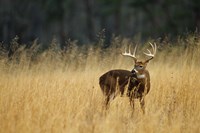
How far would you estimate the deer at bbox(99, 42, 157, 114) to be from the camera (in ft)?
24.5

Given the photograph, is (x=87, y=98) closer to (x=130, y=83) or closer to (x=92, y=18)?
(x=130, y=83)

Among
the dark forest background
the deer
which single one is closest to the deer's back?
the deer

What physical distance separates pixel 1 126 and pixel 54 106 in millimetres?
1050

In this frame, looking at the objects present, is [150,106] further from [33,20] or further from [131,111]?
[33,20]

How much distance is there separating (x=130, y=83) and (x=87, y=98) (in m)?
0.71

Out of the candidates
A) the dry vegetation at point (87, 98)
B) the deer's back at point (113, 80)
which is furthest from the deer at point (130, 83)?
the dry vegetation at point (87, 98)

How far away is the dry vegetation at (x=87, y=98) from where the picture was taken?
595cm

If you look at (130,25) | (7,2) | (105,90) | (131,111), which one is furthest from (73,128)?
(130,25)

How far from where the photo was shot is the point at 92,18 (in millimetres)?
30609

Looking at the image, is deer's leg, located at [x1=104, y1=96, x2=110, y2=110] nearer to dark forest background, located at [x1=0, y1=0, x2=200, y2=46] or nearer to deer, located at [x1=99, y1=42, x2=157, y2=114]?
deer, located at [x1=99, y1=42, x2=157, y2=114]

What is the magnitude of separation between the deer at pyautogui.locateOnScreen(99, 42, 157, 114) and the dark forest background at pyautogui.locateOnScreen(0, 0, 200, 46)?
1075 centimetres

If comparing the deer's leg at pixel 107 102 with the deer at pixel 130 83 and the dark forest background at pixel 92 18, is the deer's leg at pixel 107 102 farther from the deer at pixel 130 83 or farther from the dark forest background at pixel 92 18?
the dark forest background at pixel 92 18

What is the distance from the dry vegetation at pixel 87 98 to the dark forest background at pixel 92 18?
29.3 ft

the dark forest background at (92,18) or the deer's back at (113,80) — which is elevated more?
the dark forest background at (92,18)
